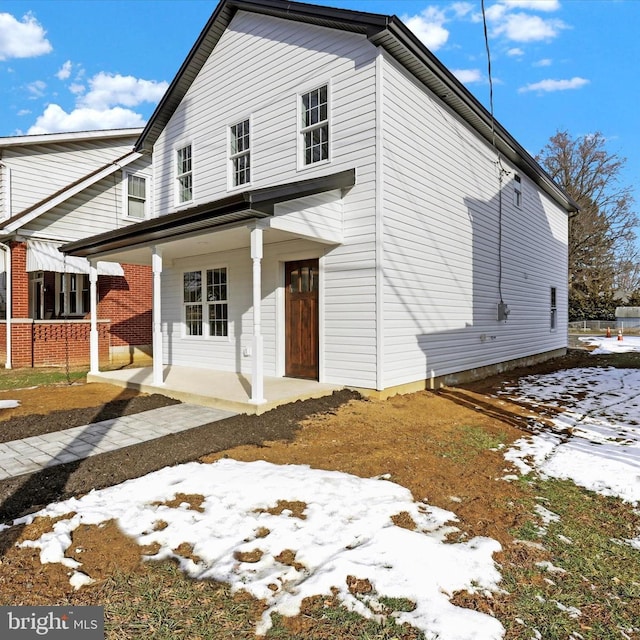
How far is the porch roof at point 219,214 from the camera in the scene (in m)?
6.18

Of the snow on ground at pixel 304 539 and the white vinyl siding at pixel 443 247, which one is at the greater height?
the white vinyl siding at pixel 443 247

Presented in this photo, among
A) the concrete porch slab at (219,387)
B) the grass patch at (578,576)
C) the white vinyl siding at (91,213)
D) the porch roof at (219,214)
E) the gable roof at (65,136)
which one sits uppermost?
the gable roof at (65,136)

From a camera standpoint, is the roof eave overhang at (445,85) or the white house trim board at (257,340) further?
the roof eave overhang at (445,85)

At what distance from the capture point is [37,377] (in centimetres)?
1060

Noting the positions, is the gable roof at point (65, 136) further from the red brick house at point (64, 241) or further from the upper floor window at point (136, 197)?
the upper floor window at point (136, 197)

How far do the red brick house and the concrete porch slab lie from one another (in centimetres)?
370

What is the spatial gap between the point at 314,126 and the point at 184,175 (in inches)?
180

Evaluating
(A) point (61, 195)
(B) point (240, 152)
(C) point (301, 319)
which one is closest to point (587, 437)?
(C) point (301, 319)

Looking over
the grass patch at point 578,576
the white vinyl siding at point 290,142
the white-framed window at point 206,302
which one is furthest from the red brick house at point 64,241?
the grass patch at point 578,576

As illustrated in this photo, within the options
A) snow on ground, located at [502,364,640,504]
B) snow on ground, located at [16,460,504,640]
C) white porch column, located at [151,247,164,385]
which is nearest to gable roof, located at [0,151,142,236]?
white porch column, located at [151,247,164,385]

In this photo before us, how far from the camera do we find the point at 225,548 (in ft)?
9.44

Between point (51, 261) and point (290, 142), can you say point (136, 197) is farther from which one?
point (290, 142)

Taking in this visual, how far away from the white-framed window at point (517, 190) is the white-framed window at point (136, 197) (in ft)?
39.7

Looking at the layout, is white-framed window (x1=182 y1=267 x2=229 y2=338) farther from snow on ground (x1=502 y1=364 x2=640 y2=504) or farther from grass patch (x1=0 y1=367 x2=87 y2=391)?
snow on ground (x1=502 y1=364 x2=640 y2=504)
